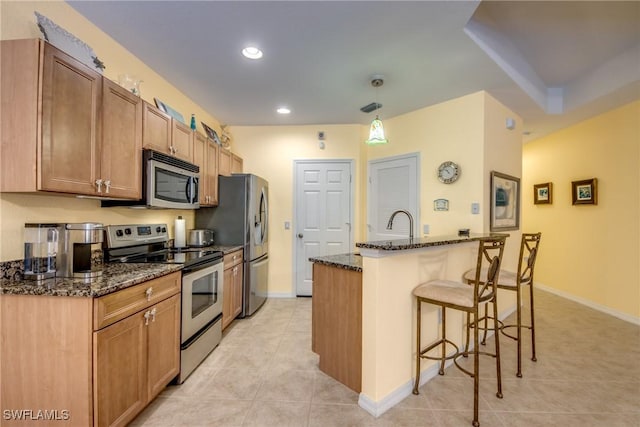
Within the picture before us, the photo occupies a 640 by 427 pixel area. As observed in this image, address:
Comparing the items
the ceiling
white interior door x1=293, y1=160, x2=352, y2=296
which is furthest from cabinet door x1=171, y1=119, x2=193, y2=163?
white interior door x1=293, y1=160, x2=352, y2=296

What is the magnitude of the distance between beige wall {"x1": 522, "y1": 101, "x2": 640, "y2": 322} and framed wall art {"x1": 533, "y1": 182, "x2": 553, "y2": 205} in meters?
0.06

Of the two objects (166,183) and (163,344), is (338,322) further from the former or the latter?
(166,183)

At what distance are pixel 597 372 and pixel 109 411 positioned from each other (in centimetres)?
344

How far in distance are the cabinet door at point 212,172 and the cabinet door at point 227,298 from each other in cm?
87

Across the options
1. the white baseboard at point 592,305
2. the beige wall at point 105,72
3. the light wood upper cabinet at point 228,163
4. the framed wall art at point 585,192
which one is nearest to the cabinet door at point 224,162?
the light wood upper cabinet at point 228,163

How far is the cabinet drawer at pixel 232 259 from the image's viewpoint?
115 inches

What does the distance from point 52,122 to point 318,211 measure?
3183 millimetres

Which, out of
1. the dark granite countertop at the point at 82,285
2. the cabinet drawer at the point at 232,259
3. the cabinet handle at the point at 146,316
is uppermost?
the dark granite countertop at the point at 82,285

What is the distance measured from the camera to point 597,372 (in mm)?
2266

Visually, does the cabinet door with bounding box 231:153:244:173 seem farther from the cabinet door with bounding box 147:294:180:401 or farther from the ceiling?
the cabinet door with bounding box 147:294:180:401

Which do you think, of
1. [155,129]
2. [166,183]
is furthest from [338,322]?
[155,129]

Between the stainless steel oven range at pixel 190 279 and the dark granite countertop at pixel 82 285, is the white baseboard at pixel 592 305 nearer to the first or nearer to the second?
the stainless steel oven range at pixel 190 279

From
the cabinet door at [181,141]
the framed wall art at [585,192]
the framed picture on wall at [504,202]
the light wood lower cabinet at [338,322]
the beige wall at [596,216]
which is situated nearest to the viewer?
the light wood lower cabinet at [338,322]

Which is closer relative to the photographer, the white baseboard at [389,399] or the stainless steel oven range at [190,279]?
the white baseboard at [389,399]
